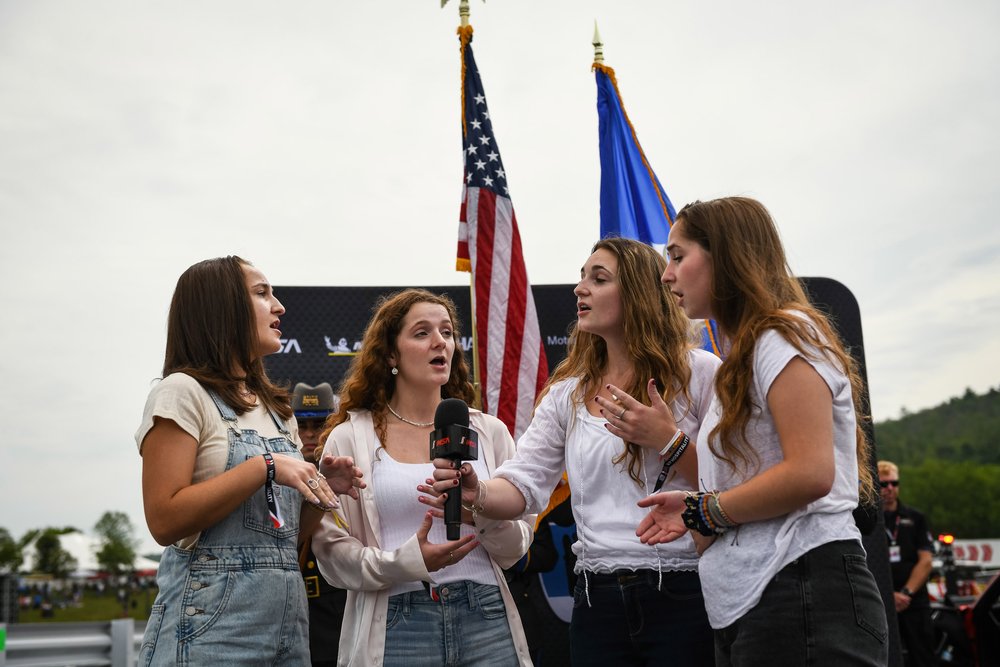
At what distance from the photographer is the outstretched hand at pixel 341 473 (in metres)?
2.60

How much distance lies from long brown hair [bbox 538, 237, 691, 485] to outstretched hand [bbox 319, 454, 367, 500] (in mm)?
702

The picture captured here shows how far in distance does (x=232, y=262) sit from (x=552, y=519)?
3.04 m

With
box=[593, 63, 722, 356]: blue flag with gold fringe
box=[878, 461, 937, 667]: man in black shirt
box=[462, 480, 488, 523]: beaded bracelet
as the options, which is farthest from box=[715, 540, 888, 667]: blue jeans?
box=[878, 461, 937, 667]: man in black shirt

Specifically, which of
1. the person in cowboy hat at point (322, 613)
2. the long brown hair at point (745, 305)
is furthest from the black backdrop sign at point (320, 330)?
the long brown hair at point (745, 305)

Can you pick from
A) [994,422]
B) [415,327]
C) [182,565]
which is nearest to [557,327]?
[415,327]

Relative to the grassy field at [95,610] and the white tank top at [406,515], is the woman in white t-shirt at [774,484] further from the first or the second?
the grassy field at [95,610]

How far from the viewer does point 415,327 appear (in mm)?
3262

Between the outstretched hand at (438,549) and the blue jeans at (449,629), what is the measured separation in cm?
13

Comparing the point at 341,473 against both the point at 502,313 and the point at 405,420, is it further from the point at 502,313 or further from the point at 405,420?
the point at 502,313

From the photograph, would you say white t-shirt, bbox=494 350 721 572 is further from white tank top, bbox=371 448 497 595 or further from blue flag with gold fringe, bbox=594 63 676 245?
blue flag with gold fringe, bbox=594 63 676 245

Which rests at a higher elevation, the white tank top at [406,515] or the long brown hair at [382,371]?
the long brown hair at [382,371]

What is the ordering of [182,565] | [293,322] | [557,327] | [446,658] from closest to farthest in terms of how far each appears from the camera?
1. [182,565]
2. [446,658]
3. [293,322]
4. [557,327]

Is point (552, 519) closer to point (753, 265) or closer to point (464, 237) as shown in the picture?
point (464, 237)

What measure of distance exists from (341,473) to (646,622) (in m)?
0.99
